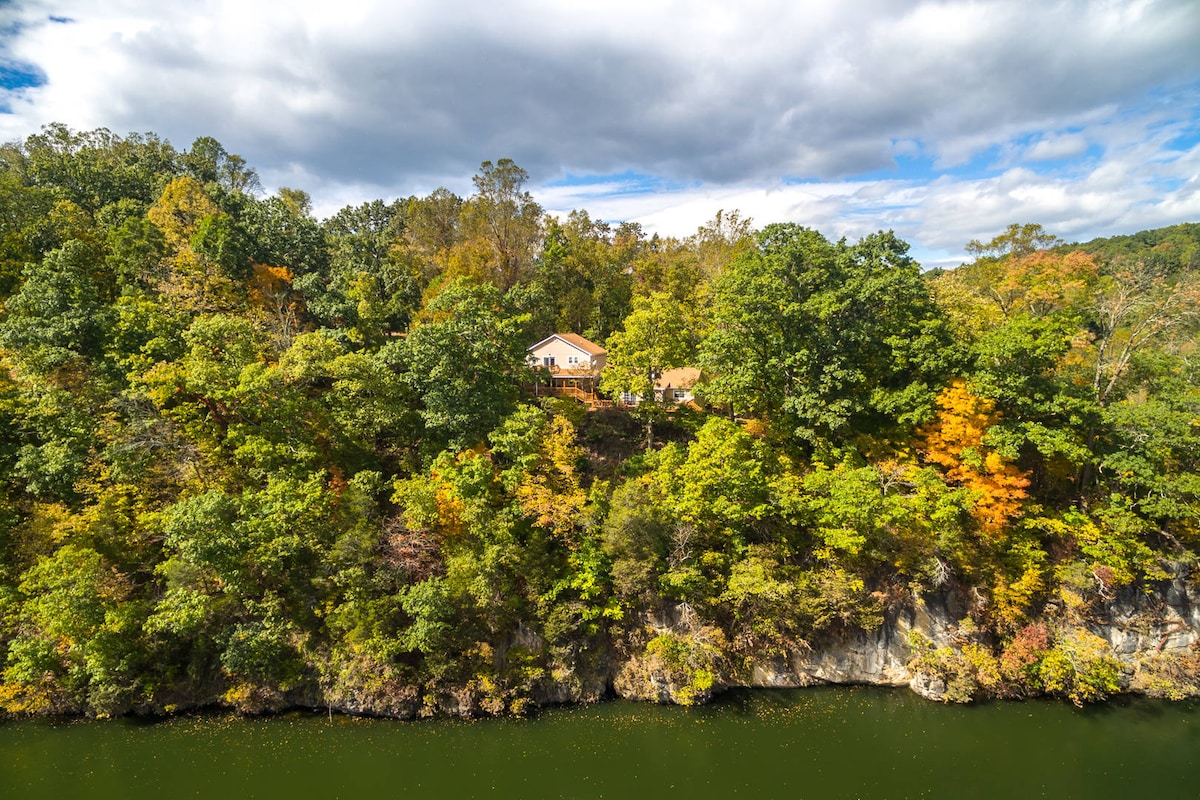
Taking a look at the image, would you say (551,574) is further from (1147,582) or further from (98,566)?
(1147,582)

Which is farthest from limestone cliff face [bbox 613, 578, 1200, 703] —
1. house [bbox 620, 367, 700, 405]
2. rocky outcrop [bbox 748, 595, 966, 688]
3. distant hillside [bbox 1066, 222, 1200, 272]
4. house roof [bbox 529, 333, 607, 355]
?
distant hillside [bbox 1066, 222, 1200, 272]

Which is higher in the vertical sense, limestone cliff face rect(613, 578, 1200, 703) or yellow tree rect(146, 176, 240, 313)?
yellow tree rect(146, 176, 240, 313)

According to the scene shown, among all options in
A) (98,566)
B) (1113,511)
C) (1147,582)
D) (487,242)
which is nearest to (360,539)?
(98,566)

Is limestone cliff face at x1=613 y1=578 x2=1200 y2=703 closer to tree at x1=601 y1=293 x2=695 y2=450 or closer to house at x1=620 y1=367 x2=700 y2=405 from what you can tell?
tree at x1=601 y1=293 x2=695 y2=450

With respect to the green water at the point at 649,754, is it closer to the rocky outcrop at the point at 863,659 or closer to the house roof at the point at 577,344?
the rocky outcrop at the point at 863,659

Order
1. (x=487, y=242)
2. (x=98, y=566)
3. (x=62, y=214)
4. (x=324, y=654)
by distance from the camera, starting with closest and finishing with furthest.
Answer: (x=98, y=566), (x=324, y=654), (x=62, y=214), (x=487, y=242)

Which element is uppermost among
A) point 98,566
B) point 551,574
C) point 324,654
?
point 98,566

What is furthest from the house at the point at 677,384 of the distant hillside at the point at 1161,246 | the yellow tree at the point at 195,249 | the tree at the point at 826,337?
the distant hillside at the point at 1161,246
